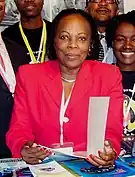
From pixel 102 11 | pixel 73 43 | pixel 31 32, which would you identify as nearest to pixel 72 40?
pixel 73 43

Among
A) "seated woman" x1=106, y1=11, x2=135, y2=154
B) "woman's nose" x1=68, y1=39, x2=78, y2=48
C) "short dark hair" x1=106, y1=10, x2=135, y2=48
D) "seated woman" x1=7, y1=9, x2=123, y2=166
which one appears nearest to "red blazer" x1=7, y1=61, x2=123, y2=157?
"seated woman" x1=7, y1=9, x2=123, y2=166

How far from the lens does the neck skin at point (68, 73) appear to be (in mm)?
1685

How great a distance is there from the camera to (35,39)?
7.56 ft

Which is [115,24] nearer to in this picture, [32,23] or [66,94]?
[32,23]

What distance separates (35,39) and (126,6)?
3.36 ft

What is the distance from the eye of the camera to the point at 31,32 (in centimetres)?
236

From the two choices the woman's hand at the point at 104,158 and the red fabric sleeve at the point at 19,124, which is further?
the red fabric sleeve at the point at 19,124

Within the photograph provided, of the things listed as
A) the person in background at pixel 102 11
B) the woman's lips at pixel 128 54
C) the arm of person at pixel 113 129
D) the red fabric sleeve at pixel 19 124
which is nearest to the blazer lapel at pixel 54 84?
the red fabric sleeve at pixel 19 124

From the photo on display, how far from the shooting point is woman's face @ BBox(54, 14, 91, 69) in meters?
1.60

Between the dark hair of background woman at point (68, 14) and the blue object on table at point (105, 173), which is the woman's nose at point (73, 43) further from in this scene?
the blue object on table at point (105, 173)

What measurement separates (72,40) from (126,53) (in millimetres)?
534

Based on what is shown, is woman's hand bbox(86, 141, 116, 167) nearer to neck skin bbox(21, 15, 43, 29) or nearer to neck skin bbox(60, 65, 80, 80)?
neck skin bbox(60, 65, 80, 80)

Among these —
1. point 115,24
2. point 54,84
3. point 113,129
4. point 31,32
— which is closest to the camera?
point 113,129

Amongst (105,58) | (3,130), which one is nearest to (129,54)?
(105,58)
